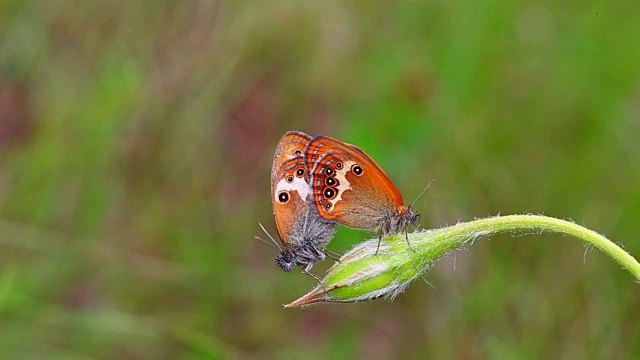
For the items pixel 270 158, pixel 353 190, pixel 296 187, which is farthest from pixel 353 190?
pixel 270 158

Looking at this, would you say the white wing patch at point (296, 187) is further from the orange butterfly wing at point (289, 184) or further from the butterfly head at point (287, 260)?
the butterfly head at point (287, 260)

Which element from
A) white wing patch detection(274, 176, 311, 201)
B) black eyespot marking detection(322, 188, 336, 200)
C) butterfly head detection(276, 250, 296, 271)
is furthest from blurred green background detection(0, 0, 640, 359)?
black eyespot marking detection(322, 188, 336, 200)

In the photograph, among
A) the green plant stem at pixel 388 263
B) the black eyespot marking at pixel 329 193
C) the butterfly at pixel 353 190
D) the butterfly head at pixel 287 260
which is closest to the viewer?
the green plant stem at pixel 388 263

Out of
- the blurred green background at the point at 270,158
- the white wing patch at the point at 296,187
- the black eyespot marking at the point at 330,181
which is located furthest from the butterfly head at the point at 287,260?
the blurred green background at the point at 270,158

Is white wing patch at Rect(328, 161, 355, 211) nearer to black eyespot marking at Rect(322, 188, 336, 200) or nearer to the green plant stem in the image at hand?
black eyespot marking at Rect(322, 188, 336, 200)

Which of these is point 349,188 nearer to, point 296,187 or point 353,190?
point 353,190

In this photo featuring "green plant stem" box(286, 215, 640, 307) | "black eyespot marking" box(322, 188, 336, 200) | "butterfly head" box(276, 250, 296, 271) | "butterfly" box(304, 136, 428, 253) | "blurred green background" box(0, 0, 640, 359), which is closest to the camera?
"green plant stem" box(286, 215, 640, 307)
